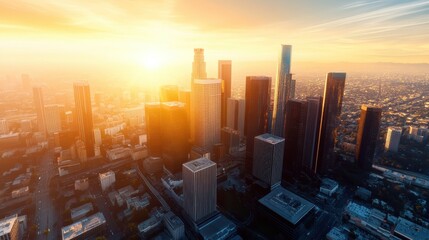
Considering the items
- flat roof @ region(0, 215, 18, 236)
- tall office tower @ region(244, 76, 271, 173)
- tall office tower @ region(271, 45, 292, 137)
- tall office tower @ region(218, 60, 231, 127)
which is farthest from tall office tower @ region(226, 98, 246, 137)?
flat roof @ region(0, 215, 18, 236)

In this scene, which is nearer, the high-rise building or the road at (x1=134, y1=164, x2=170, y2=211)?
the high-rise building

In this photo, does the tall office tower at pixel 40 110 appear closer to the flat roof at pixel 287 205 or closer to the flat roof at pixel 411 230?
the flat roof at pixel 287 205

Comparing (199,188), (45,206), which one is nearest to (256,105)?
(199,188)

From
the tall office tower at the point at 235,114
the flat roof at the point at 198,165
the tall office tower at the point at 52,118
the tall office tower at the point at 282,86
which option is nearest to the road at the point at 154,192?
the flat roof at the point at 198,165

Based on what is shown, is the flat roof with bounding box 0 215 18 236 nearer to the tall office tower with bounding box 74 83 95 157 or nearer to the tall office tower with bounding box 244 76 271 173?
the tall office tower with bounding box 74 83 95 157

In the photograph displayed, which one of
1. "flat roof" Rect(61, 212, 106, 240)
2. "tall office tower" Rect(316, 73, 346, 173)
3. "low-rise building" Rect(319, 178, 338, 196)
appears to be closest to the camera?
"flat roof" Rect(61, 212, 106, 240)

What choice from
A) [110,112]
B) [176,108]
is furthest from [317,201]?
[110,112]

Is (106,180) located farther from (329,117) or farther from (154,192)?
(329,117)
